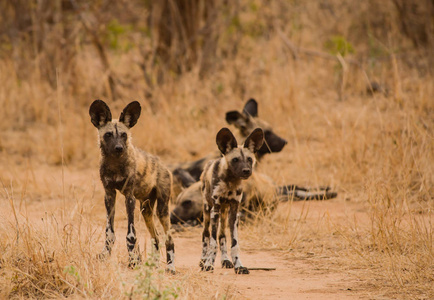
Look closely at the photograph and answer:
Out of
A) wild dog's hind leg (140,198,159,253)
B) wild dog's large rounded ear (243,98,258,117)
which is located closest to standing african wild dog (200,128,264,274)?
wild dog's hind leg (140,198,159,253)

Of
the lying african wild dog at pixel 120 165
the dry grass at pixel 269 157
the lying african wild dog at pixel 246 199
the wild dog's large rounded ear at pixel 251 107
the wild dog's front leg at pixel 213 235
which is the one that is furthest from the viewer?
the wild dog's large rounded ear at pixel 251 107

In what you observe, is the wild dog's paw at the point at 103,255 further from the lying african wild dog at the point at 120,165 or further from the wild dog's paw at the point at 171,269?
the wild dog's paw at the point at 171,269

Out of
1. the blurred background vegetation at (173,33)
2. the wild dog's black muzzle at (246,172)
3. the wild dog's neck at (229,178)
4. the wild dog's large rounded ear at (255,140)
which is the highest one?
the blurred background vegetation at (173,33)

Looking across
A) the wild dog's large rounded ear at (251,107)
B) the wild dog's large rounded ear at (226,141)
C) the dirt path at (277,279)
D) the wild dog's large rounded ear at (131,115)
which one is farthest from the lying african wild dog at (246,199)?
the wild dog's large rounded ear at (131,115)

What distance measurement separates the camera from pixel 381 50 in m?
11.7

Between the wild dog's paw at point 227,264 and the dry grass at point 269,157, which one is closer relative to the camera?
the dry grass at point 269,157

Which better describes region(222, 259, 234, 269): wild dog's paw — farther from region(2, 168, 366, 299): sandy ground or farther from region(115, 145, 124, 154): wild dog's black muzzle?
region(115, 145, 124, 154): wild dog's black muzzle

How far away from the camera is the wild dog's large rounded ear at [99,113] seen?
3953 millimetres

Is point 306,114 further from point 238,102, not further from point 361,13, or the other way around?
point 361,13

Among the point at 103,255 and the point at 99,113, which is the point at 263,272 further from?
the point at 99,113

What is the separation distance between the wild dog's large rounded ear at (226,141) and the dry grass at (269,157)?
0.98 meters

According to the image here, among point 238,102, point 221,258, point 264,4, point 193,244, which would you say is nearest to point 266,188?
point 193,244

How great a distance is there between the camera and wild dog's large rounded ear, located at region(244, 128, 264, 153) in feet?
15.0

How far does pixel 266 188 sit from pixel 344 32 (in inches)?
294
